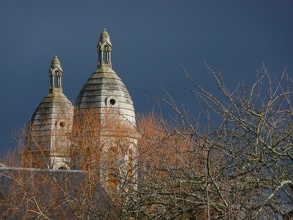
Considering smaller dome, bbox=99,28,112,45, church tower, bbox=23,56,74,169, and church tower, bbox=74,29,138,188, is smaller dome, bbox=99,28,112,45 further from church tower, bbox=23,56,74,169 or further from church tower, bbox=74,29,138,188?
church tower, bbox=23,56,74,169

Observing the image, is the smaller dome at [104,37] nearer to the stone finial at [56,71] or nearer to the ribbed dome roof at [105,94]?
the ribbed dome roof at [105,94]

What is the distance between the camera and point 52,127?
5081 centimetres

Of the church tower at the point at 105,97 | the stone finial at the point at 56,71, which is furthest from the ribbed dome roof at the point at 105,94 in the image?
the stone finial at the point at 56,71

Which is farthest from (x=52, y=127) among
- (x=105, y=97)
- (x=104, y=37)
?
(x=104, y=37)

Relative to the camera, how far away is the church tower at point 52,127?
47281 mm

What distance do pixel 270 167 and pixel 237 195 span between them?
829mm

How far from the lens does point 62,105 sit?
171 ft

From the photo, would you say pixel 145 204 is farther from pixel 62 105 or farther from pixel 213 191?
pixel 62 105

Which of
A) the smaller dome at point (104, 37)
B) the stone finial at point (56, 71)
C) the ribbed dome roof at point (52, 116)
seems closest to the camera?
the ribbed dome roof at point (52, 116)

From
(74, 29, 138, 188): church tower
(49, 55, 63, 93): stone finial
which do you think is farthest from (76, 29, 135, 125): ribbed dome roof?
(49, 55, 63, 93): stone finial

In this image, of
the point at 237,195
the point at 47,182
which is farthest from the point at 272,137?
the point at 47,182

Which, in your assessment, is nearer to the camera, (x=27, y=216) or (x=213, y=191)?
(x=213, y=191)

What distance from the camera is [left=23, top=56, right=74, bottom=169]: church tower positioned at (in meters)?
47.3

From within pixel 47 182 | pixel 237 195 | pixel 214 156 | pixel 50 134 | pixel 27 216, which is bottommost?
pixel 237 195
